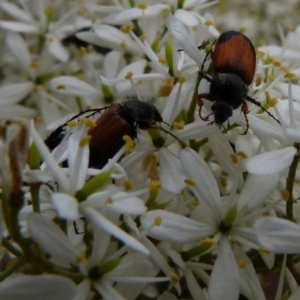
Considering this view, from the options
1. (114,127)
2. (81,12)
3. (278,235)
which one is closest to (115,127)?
(114,127)

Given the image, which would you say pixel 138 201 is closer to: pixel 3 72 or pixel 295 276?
pixel 295 276

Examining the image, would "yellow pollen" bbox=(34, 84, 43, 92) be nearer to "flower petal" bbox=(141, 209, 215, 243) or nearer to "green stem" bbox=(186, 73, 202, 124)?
"green stem" bbox=(186, 73, 202, 124)

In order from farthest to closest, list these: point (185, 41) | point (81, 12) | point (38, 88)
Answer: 1. point (81, 12)
2. point (38, 88)
3. point (185, 41)

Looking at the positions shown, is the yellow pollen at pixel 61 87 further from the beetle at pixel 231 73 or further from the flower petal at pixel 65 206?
the flower petal at pixel 65 206

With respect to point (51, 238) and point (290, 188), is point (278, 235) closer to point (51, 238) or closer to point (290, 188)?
point (290, 188)

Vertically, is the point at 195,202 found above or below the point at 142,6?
below

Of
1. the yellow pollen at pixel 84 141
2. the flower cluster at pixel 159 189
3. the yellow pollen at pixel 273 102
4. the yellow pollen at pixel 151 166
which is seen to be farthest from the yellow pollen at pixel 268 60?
the yellow pollen at pixel 84 141

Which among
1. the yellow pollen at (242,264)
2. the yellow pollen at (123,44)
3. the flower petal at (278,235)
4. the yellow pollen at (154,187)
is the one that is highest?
the yellow pollen at (123,44)

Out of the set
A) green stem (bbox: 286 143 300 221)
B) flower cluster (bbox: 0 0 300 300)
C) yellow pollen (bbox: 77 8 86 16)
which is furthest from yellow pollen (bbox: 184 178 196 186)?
yellow pollen (bbox: 77 8 86 16)

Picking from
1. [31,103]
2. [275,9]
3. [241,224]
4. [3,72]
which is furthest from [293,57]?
[275,9]
